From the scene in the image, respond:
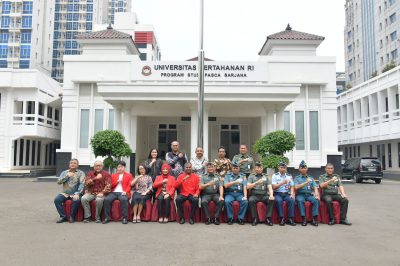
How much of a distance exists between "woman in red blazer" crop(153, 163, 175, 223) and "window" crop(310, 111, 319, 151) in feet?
48.1

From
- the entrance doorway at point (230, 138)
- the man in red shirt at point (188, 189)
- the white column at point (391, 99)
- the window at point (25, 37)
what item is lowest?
the man in red shirt at point (188, 189)

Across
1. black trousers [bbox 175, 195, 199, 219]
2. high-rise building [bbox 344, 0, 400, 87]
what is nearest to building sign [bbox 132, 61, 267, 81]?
black trousers [bbox 175, 195, 199, 219]

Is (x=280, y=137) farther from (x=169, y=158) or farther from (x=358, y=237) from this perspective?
(x=358, y=237)

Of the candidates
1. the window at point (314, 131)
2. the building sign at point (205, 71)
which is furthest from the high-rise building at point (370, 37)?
the building sign at point (205, 71)

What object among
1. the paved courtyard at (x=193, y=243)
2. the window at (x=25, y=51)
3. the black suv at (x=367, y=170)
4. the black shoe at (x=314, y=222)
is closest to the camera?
the paved courtyard at (x=193, y=243)

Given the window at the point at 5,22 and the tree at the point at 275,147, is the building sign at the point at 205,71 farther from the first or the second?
the window at the point at 5,22

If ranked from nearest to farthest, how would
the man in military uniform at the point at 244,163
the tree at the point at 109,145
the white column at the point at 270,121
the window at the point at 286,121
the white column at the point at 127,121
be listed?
the man in military uniform at the point at 244,163 → the tree at the point at 109,145 → the white column at the point at 270,121 → the white column at the point at 127,121 → the window at the point at 286,121

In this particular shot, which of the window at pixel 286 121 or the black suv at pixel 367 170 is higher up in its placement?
the window at pixel 286 121

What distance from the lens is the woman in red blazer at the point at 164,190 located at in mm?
7835

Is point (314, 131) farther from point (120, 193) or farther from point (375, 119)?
point (120, 193)

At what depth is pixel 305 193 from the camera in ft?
26.0

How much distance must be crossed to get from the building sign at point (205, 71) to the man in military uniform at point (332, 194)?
1089 centimetres

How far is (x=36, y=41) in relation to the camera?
189 ft

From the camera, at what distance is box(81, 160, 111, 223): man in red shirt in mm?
7754
